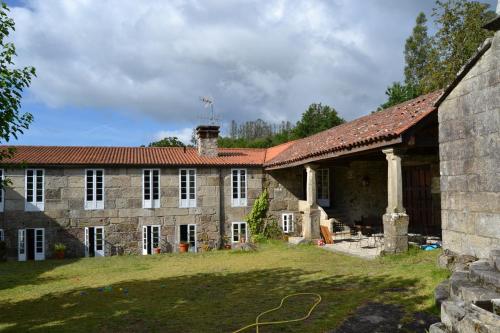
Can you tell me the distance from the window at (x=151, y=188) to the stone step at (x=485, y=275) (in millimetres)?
14737

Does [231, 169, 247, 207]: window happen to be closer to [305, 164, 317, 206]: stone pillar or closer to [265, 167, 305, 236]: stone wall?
[265, 167, 305, 236]: stone wall

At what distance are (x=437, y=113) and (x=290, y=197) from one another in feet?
36.3

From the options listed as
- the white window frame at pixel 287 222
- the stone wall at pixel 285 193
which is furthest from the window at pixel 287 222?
the stone wall at pixel 285 193

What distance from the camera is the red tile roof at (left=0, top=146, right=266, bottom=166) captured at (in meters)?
17.6

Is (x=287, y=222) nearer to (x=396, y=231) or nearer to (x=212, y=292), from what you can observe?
(x=396, y=231)

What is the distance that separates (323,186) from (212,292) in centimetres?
1240

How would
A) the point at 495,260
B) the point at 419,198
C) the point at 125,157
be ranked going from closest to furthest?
the point at 495,260 → the point at 419,198 → the point at 125,157

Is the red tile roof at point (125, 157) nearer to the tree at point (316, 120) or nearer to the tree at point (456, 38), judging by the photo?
the tree at point (456, 38)

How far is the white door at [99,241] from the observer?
58.7 ft

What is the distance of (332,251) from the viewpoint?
13.2 meters

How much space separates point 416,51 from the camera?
116 feet

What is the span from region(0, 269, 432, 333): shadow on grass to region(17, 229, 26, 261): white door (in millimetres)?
9123

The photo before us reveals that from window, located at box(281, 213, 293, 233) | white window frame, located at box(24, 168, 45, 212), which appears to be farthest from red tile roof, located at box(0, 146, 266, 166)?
window, located at box(281, 213, 293, 233)

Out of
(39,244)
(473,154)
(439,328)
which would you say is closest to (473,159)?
(473,154)
